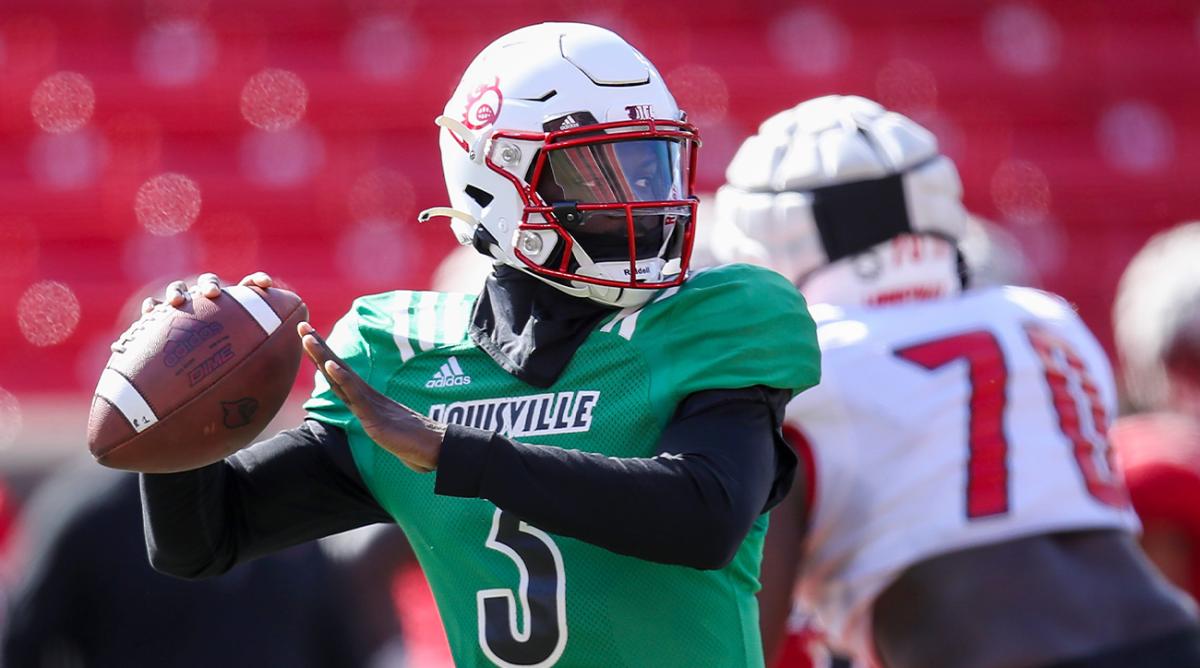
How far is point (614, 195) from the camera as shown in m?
2.13

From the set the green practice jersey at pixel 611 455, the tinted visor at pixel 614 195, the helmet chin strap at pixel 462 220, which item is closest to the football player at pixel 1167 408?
the green practice jersey at pixel 611 455

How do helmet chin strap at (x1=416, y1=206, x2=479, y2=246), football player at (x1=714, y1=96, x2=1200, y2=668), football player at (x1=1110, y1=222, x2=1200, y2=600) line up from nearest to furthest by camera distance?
helmet chin strap at (x1=416, y1=206, x2=479, y2=246) → football player at (x1=714, y1=96, x2=1200, y2=668) → football player at (x1=1110, y1=222, x2=1200, y2=600)

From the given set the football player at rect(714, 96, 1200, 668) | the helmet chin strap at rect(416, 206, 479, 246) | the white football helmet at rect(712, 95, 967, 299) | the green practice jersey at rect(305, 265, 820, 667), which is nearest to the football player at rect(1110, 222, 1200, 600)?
the football player at rect(714, 96, 1200, 668)

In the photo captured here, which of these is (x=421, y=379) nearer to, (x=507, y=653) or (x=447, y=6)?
(x=507, y=653)

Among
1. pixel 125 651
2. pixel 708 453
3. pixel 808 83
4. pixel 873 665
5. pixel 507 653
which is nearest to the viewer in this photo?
pixel 708 453

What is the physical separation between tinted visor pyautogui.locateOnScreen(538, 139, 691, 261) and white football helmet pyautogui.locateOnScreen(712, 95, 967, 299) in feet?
3.59

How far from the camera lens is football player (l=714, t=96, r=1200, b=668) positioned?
289cm

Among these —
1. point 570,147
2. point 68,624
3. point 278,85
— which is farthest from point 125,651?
point 278,85

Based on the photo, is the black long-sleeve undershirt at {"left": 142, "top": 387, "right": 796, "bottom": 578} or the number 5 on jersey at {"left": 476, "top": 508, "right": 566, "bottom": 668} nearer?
the black long-sleeve undershirt at {"left": 142, "top": 387, "right": 796, "bottom": 578}

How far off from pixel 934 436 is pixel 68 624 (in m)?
1.60

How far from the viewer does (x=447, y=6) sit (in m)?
7.95

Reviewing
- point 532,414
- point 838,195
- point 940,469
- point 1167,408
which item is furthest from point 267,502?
point 1167,408

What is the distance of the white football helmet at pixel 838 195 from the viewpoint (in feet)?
10.5

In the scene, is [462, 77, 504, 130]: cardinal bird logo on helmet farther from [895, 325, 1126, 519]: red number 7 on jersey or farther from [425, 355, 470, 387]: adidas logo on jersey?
[895, 325, 1126, 519]: red number 7 on jersey
